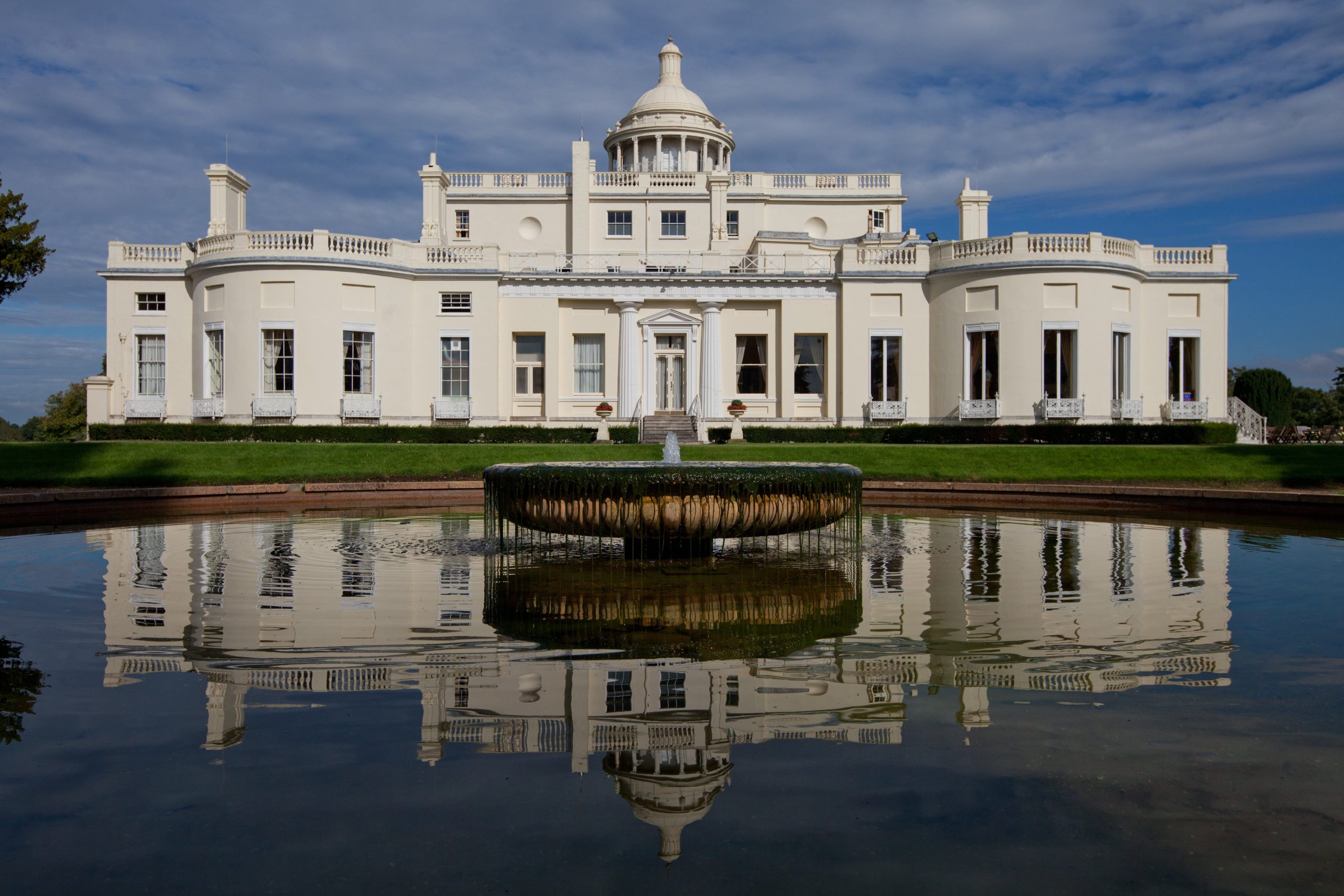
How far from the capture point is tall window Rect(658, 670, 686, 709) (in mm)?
4828

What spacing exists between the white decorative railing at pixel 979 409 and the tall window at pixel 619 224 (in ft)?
54.4

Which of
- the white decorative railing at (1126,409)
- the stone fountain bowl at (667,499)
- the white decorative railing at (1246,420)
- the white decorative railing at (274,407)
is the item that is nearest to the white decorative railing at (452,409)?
the white decorative railing at (274,407)

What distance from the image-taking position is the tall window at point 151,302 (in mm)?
32312

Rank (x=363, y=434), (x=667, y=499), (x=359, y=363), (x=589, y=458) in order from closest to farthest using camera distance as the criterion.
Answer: (x=667, y=499), (x=589, y=458), (x=363, y=434), (x=359, y=363)

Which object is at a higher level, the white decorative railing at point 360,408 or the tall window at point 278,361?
the tall window at point 278,361

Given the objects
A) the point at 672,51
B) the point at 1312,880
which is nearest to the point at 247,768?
the point at 1312,880

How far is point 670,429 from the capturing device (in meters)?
30.2

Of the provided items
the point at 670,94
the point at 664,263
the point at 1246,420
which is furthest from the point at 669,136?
the point at 1246,420

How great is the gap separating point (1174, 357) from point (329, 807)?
35.8 m

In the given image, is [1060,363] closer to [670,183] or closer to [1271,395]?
[1271,395]

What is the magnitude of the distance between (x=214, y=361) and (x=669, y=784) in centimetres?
3178

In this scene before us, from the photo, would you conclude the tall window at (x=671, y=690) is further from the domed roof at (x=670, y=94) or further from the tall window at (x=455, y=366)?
the domed roof at (x=670, y=94)

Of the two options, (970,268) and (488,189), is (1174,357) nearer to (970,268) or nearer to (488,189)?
(970,268)

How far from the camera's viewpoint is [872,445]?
24875 millimetres
